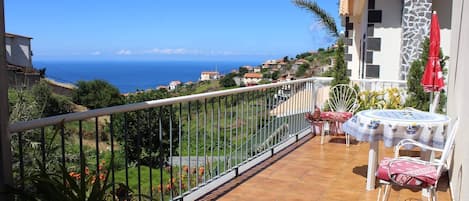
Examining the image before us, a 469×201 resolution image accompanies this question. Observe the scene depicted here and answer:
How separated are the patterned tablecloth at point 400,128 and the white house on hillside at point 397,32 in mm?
3171

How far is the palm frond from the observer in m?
14.1

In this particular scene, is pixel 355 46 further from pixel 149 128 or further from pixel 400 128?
pixel 149 128

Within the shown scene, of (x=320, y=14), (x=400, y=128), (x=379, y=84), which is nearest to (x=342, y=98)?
(x=379, y=84)

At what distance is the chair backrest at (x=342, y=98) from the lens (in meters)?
6.46

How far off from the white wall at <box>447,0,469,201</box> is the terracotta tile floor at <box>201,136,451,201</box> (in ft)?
1.32

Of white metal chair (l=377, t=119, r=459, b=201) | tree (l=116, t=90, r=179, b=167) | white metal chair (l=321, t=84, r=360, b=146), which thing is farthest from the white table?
white metal chair (l=321, t=84, r=360, b=146)

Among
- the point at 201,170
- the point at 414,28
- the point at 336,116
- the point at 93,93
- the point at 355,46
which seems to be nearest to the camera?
the point at 201,170

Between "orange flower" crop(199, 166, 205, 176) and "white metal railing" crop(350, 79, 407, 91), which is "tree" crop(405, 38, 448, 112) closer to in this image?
"white metal railing" crop(350, 79, 407, 91)

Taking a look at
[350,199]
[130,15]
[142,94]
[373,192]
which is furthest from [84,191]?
[130,15]

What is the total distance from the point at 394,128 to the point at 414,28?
371 cm

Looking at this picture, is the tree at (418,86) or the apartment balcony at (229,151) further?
the tree at (418,86)

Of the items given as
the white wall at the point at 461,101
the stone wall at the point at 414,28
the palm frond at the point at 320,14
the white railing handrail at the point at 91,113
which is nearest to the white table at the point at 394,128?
the white wall at the point at 461,101

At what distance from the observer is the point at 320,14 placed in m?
14.4

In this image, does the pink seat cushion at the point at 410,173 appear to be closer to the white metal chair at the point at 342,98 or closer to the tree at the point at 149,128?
the tree at the point at 149,128
